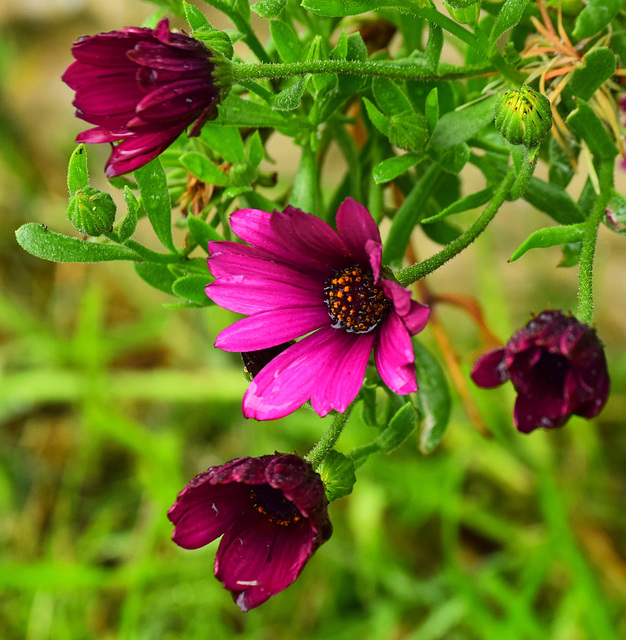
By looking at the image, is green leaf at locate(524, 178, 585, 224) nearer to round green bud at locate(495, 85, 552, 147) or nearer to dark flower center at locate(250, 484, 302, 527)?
round green bud at locate(495, 85, 552, 147)

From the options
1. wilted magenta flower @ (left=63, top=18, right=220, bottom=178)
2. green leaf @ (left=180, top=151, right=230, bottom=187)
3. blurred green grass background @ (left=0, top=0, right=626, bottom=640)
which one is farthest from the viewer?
blurred green grass background @ (left=0, top=0, right=626, bottom=640)

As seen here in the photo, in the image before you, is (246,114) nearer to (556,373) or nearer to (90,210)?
(90,210)

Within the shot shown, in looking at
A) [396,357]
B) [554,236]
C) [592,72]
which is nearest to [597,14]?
[592,72]

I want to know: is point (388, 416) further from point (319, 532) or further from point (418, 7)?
point (418, 7)

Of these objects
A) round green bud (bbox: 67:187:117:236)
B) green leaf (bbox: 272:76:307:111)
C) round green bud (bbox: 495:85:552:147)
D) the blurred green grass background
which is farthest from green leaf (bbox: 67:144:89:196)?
the blurred green grass background

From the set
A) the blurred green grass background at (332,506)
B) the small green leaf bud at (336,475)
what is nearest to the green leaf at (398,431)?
the small green leaf bud at (336,475)
